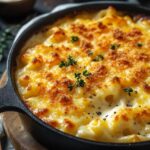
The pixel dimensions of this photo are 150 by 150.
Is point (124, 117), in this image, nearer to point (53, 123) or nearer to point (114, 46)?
point (53, 123)

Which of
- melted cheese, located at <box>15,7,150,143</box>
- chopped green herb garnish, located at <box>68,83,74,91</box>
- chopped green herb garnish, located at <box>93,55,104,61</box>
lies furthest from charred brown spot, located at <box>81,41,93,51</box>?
chopped green herb garnish, located at <box>68,83,74,91</box>

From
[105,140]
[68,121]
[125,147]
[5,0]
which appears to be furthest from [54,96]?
[5,0]

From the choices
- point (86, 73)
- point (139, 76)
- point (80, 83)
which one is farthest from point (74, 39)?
point (139, 76)

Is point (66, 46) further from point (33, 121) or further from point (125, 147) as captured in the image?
point (125, 147)

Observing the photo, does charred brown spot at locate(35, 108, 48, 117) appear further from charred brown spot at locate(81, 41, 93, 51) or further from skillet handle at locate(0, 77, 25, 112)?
charred brown spot at locate(81, 41, 93, 51)

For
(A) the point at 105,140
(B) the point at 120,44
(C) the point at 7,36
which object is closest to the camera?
(A) the point at 105,140

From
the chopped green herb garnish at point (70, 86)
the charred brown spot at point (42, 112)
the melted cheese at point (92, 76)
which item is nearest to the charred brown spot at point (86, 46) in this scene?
the melted cheese at point (92, 76)

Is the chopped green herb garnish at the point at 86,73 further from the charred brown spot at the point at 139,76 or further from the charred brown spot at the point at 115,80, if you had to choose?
the charred brown spot at the point at 139,76
